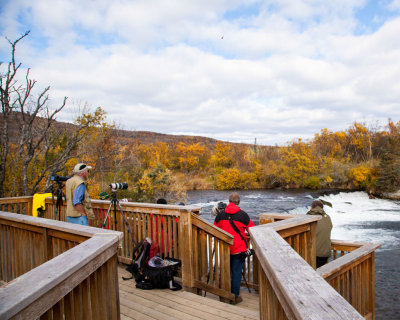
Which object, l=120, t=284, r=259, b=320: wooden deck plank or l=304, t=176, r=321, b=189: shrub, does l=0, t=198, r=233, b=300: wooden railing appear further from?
l=304, t=176, r=321, b=189: shrub

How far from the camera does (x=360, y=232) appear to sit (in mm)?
13172

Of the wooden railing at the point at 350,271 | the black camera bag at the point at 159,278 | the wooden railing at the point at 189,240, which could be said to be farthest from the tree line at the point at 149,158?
the wooden railing at the point at 350,271

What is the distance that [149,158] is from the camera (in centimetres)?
3834

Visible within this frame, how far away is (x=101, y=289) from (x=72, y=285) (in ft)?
1.73

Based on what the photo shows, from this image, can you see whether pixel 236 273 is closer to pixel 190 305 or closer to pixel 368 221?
pixel 190 305

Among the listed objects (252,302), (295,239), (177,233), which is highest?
(295,239)

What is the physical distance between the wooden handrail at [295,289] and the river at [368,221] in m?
6.91

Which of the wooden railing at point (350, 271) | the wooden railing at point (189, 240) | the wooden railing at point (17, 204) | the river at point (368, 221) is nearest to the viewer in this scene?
the wooden railing at point (350, 271)

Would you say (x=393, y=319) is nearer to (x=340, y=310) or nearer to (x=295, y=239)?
(x=295, y=239)

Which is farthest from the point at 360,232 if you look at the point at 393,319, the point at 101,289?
the point at 101,289

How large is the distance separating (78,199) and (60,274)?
3383 mm

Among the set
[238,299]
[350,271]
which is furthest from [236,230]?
[350,271]

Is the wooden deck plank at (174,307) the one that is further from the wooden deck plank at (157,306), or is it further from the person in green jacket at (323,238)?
the person in green jacket at (323,238)

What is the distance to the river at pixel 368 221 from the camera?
7884 mm
